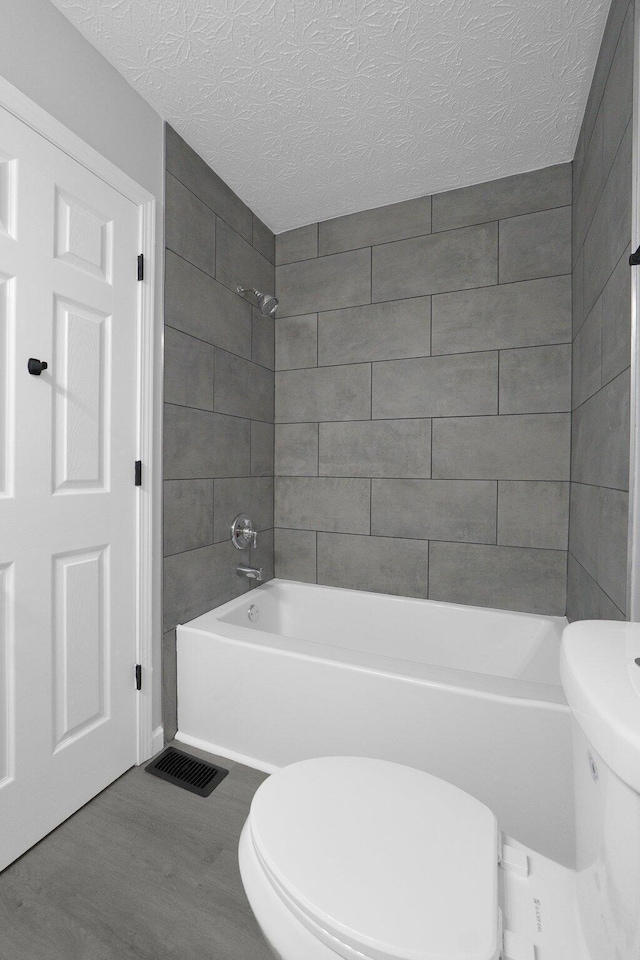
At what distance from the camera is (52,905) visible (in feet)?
3.99

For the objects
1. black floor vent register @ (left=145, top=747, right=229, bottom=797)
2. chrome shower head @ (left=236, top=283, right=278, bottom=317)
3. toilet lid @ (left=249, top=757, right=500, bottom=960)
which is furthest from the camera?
chrome shower head @ (left=236, top=283, right=278, bottom=317)

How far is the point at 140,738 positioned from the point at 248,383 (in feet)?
5.32

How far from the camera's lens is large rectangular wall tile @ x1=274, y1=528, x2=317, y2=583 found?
2615 millimetres

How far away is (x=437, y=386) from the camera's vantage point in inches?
91.0

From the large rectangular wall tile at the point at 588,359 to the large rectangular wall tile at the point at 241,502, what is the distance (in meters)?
1.53

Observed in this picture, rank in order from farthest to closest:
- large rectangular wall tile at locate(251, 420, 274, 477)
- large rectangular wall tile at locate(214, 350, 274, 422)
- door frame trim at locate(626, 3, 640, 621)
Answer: large rectangular wall tile at locate(251, 420, 274, 477) → large rectangular wall tile at locate(214, 350, 274, 422) → door frame trim at locate(626, 3, 640, 621)

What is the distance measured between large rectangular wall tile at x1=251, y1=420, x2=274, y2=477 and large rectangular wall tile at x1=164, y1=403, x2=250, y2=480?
6 cm

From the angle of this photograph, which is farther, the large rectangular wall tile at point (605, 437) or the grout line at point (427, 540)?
the grout line at point (427, 540)

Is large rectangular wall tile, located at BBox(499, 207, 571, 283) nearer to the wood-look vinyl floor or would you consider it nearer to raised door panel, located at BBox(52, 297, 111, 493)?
raised door panel, located at BBox(52, 297, 111, 493)

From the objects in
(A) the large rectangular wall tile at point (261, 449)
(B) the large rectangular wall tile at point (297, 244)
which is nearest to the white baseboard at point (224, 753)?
(A) the large rectangular wall tile at point (261, 449)

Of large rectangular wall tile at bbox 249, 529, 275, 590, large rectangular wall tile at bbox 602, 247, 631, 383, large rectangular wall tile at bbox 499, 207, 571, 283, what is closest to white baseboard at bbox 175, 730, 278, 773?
large rectangular wall tile at bbox 249, 529, 275, 590

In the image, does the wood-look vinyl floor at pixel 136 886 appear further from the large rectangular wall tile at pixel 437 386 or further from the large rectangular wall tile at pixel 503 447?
the large rectangular wall tile at pixel 437 386

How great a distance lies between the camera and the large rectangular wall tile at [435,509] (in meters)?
2.24

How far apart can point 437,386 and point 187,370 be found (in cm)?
117
